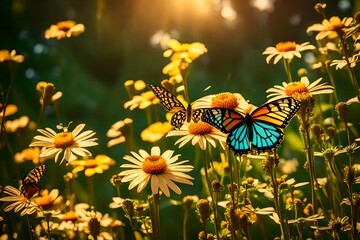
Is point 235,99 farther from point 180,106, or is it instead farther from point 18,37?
point 18,37

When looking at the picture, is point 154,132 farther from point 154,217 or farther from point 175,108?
point 154,217

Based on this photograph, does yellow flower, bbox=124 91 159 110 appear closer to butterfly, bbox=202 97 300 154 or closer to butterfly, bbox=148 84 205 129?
butterfly, bbox=148 84 205 129

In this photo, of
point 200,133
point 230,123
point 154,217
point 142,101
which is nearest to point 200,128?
point 200,133

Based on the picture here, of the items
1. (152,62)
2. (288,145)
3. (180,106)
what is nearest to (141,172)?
(180,106)

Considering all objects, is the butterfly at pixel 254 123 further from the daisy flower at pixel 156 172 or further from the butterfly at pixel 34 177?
the butterfly at pixel 34 177

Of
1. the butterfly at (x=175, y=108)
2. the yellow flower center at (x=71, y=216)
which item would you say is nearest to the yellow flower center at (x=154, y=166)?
the butterfly at (x=175, y=108)

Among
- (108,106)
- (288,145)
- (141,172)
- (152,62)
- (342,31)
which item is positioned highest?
(152,62)

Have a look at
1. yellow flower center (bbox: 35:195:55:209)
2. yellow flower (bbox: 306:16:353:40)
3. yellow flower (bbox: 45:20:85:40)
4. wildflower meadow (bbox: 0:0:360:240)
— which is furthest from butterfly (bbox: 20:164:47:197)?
yellow flower (bbox: 306:16:353:40)
